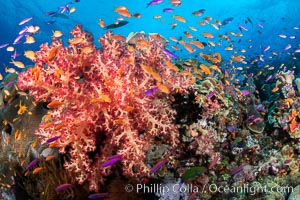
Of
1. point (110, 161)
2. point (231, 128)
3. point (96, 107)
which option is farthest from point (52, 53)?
point (231, 128)

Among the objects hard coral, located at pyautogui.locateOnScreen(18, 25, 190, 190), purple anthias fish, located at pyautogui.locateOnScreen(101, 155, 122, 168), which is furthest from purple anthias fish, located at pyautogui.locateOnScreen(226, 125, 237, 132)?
purple anthias fish, located at pyautogui.locateOnScreen(101, 155, 122, 168)

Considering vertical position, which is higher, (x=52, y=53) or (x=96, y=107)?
(x=52, y=53)

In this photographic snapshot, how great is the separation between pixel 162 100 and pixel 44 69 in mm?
2291

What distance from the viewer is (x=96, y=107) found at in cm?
380

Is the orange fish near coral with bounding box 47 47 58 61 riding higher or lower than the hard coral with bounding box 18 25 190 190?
higher

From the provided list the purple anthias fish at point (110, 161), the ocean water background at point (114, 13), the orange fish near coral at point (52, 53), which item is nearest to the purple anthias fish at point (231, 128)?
the purple anthias fish at point (110, 161)

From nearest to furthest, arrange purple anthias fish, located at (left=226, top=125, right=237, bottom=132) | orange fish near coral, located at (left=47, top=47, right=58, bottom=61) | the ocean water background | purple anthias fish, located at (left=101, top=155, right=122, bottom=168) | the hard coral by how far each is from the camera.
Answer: purple anthias fish, located at (left=101, top=155, right=122, bottom=168), the hard coral, orange fish near coral, located at (left=47, top=47, right=58, bottom=61), purple anthias fish, located at (left=226, top=125, right=237, bottom=132), the ocean water background

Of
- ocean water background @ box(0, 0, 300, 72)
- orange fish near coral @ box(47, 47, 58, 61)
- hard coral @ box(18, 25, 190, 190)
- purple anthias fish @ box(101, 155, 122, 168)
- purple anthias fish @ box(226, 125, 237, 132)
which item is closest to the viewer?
purple anthias fish @ box(101, 155, 122, 168)

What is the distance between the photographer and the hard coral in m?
3.76

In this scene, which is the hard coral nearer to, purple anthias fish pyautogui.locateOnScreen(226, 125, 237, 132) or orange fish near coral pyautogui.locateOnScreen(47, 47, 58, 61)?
orange fish near coral pyautogui.locateOnScreen(47, 47, 58, 61)

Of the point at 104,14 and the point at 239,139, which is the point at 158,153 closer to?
the point at 239,139

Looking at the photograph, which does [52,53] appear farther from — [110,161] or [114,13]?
[114,13]

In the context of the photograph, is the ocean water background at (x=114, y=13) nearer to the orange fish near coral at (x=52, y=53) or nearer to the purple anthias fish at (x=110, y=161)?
the orange fish near coral at (x=52, y=53)

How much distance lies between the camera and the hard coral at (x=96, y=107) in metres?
3.76
